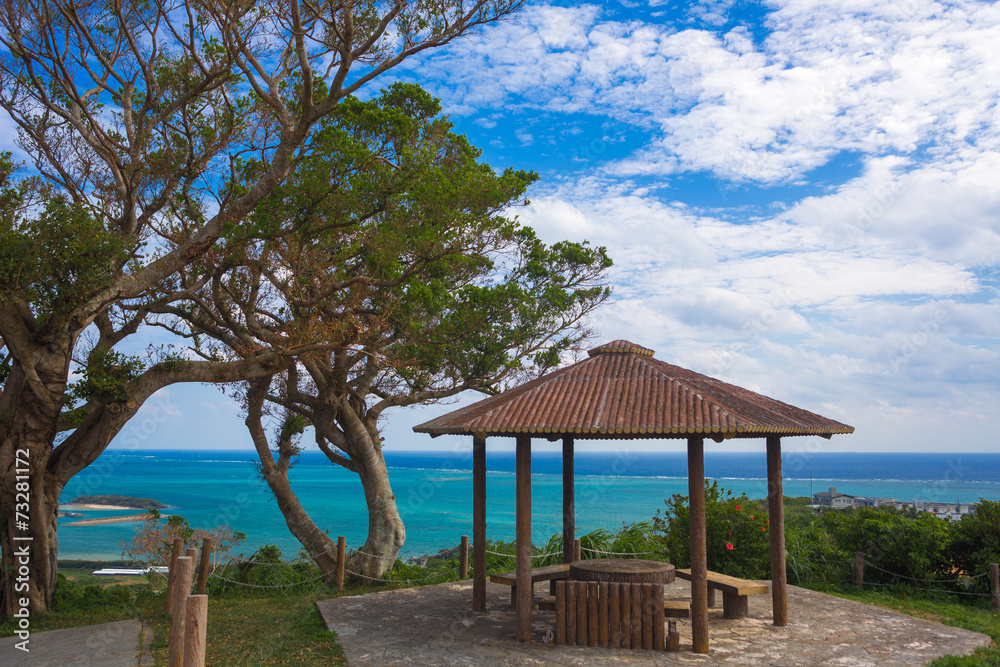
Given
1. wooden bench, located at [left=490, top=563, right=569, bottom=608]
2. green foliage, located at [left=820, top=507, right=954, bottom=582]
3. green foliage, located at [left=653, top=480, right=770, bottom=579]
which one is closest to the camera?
wooden bench, located at [left=490, top=563, right=569, bottom=608]

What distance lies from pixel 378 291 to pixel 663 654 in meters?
7.60

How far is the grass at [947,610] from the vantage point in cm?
644

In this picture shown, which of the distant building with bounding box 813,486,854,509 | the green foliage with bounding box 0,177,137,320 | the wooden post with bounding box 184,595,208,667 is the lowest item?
the distant building with bounding box 813,486,854,509

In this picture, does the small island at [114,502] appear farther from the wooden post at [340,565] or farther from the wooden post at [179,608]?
the wooden post at [179,608]

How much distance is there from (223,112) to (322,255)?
312cm

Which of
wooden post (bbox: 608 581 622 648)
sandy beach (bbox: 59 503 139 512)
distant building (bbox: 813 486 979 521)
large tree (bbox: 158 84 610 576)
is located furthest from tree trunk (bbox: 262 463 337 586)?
sandy beach (bbox: 59 503 139 512)

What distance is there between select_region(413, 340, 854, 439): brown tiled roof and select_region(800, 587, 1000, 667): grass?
246cm

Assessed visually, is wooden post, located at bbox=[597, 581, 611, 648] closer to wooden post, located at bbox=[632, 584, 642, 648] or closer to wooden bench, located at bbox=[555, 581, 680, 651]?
wooden bench, located at bbox=[555, 581, 680, 651]

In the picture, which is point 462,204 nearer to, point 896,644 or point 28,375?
point 28,375

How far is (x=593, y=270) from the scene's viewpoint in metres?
15.6

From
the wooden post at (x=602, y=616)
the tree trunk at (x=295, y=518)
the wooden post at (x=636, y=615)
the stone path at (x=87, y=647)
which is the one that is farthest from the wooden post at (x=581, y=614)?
the tree trunk at (x=295, y=518)

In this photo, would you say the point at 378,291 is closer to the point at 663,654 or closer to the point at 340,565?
the point at 340,565

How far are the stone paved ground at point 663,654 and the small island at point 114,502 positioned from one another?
65.1m

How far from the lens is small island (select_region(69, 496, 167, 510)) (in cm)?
6719
